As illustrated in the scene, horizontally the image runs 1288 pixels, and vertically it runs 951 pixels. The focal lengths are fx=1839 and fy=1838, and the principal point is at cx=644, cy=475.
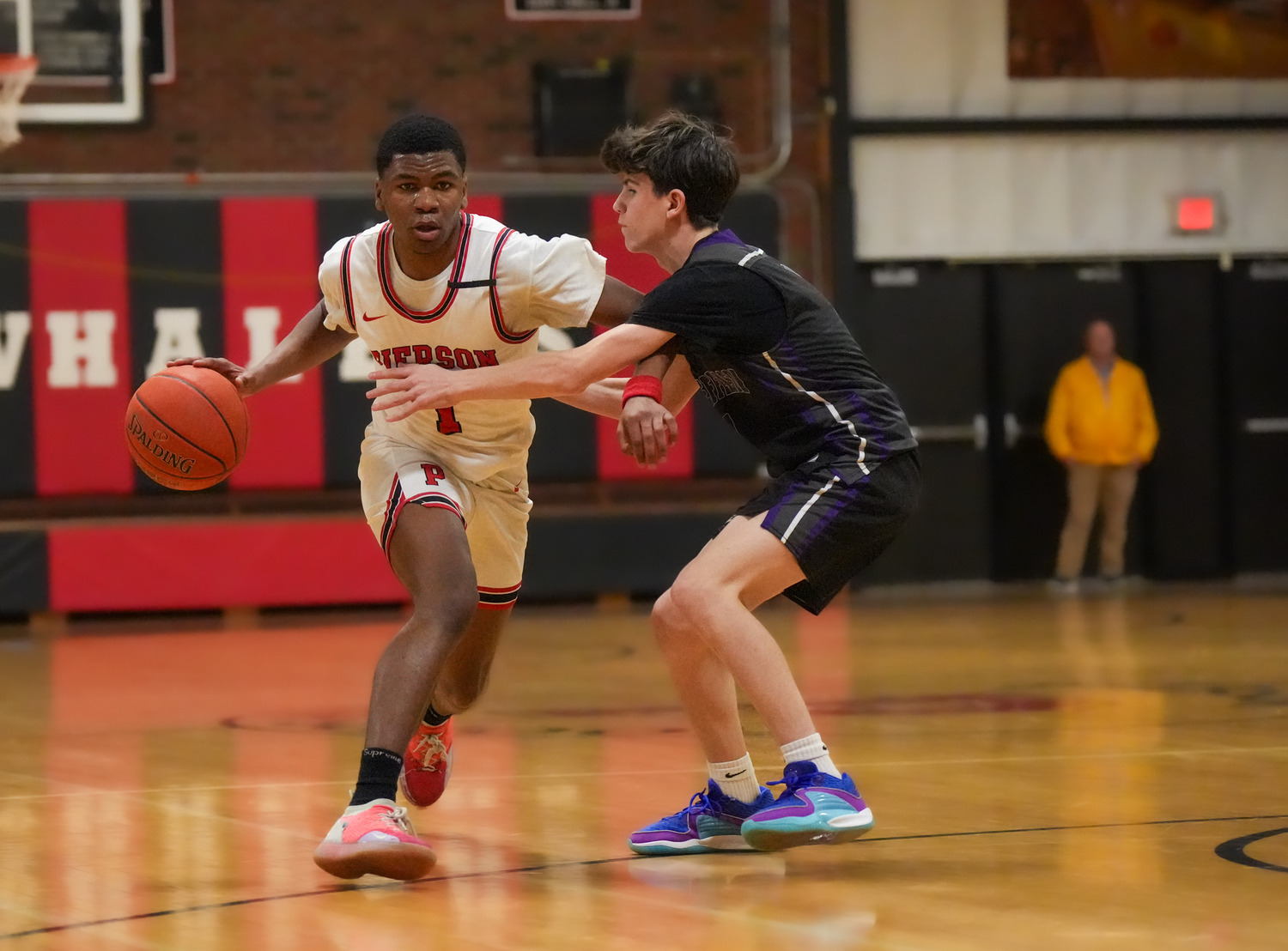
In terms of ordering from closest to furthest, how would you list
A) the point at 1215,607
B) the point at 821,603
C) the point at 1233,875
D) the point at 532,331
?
1. the point at 1233,875
2. the point at 821,603
3. the point at 532,331
4. the point at 1215,607

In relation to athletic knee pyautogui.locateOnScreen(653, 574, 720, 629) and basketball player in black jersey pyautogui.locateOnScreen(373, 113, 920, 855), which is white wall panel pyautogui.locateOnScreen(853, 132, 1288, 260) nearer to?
basketball player in black jersey pyautogui.locateOnScreen(373, 113, 920, 855)

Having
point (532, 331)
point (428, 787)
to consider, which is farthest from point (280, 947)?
point (532, 331)

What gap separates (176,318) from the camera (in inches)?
428

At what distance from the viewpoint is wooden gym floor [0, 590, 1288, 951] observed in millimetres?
3422

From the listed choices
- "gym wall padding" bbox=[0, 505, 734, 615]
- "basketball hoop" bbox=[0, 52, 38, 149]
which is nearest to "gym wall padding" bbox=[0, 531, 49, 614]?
"gym wall padding" bbox=[0, 505, 734, 615]

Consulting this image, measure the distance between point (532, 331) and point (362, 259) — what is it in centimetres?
44

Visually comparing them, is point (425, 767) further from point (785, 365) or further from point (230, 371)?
point (785, 365)

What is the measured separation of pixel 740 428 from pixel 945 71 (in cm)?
860

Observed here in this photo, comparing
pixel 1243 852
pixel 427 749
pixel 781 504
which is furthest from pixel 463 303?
pixel 1243 852

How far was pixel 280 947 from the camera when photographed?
3271 millimetres

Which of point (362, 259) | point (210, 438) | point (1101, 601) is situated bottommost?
point (1101, 601)

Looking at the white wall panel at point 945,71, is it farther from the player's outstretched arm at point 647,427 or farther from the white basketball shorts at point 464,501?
the player's outstretched arm at point 647,427

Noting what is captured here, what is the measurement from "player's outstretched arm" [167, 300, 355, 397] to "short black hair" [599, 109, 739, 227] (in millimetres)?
958

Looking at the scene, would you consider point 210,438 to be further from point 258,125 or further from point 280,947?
point 258,125
